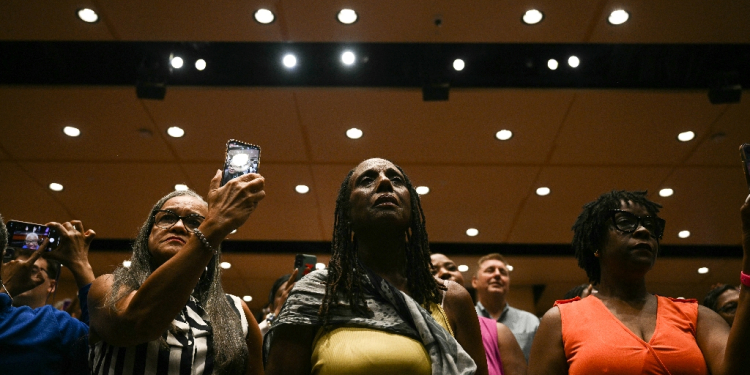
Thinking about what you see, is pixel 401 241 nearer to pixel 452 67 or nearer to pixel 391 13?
pixel 391 13

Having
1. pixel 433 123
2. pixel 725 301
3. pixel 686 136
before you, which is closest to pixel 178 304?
pixel 725 301

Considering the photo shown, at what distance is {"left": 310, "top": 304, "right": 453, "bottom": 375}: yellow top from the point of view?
1601 mm

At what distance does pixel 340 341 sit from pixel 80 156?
205 inches

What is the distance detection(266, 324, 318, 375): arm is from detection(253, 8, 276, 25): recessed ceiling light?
3.00m

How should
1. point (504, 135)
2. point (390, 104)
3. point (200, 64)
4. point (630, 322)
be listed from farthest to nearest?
1. point (504, 135)
2. point (390, 104)
3. point (200, 64)
4. point (630, 322)

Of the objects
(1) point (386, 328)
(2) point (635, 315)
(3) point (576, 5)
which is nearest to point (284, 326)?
(1) point (386, 328)

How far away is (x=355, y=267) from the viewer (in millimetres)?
1906

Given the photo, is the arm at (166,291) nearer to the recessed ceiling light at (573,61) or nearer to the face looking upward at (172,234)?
the face looking upward at (172,234)

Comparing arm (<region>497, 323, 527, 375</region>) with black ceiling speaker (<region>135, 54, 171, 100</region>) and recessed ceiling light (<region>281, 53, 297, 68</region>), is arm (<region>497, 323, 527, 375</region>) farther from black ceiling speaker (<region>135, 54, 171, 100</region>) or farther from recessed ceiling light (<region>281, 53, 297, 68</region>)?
black ceiling speaker (<region>135, 54, 171, 100</region>)

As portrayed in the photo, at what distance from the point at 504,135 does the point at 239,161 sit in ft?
13.0

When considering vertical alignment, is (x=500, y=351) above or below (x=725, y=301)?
below

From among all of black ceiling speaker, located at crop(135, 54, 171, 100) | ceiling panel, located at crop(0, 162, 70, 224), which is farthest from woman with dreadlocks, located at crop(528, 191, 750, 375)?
ceiling panel, located at crop(0, 162, 70, 224)

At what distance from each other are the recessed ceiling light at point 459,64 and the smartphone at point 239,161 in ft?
9.83

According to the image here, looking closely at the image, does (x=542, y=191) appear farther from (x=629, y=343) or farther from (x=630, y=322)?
(x=629, y=343)
